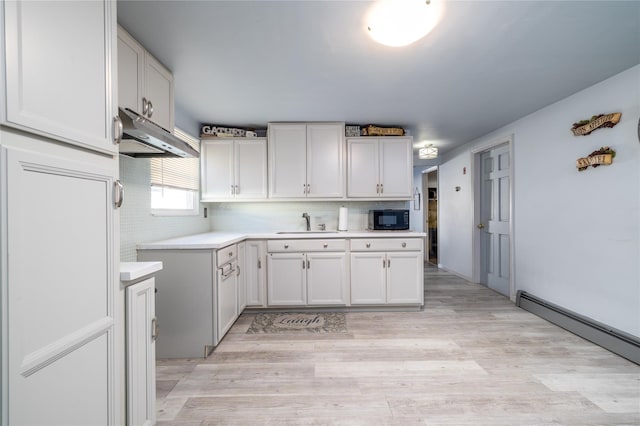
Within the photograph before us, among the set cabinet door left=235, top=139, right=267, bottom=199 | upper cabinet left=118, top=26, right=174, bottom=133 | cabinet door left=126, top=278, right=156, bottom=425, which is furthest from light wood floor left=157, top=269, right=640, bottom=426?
upper cabinet left=118, top=26, right=174, bottom=133

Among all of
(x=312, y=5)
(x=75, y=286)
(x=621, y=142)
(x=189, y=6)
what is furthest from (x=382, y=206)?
(x=75, y=286)

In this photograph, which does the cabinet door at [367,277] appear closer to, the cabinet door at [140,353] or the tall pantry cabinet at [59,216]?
the cabinet door at [140,353]

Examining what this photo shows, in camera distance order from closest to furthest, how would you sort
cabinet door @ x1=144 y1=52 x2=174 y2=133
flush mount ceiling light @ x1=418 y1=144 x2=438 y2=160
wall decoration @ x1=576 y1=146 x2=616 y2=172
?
cabinet door @ x1=144 y1=52 x2=174 y2=133 < wall decoration @ x1=576 y1=146 x2=616 y2=172 < flush mount ceiling light @ x1=418 y1=144 x2=438 y2=160

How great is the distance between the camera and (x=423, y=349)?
2.30 meters

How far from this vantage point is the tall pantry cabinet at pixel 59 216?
0.70 meters

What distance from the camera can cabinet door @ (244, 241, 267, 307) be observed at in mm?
3078

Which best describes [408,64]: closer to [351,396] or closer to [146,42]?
[146,42]

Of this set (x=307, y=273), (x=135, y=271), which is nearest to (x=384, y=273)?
(x=307, y=273)

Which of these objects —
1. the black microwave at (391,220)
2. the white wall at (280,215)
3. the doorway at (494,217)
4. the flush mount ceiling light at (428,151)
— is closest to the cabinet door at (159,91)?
the white wall at (280,215)

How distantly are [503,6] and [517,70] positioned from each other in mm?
893

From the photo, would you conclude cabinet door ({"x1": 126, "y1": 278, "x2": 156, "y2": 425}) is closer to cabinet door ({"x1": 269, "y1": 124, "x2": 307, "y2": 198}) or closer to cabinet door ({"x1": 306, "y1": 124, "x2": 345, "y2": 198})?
cabinet door ({"x1": 269, "y1": 124, "x2": 307, "y2": 198})

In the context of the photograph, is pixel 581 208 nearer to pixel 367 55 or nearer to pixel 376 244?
pixel 376 244

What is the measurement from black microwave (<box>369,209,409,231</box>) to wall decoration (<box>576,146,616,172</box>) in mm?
1731

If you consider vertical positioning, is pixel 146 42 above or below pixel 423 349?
above
